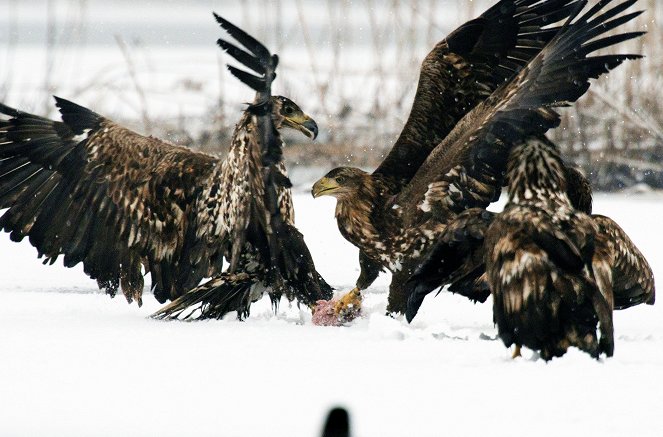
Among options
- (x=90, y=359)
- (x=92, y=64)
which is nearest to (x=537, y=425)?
(x=90, y=359)

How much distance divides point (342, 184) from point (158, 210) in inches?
34.3

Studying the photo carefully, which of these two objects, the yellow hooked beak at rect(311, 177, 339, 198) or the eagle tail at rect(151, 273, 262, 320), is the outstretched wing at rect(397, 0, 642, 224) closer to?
the yellow hooked beak at rect(311, 177, 339, 198)

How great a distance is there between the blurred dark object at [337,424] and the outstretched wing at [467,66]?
2.56m

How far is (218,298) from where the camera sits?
5.66m

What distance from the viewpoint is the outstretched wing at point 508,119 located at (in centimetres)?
498

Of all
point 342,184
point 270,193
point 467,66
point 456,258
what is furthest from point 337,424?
point 467,66

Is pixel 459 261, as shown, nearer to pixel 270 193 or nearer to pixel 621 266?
pixel 621 266

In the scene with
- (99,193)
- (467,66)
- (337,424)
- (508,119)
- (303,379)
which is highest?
(467,66)

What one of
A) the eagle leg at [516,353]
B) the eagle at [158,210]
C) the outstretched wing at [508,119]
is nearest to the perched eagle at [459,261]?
the outstretched wing at [508,119]

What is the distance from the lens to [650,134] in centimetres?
988

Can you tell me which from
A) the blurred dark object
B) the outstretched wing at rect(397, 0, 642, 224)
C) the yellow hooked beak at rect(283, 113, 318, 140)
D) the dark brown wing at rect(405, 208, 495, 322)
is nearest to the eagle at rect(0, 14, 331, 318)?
the yellow hooked beak at rect(283, 113, 318, 140)

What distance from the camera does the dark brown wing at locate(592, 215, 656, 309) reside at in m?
4.57

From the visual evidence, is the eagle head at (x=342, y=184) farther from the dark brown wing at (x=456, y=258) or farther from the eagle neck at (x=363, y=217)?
the dark brown wing at (x=456, y=258)

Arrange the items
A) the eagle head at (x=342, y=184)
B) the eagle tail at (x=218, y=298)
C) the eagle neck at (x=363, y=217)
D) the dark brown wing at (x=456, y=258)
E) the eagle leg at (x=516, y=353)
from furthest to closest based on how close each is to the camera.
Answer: the eagle head at (x=342, y=184)
the eagle neck at (x=363, y=217)
the eagle tail at (x=218, y=298)
the dark brown wing at (x=456, y=258)
the eagle leg at (x=516, y=353)
